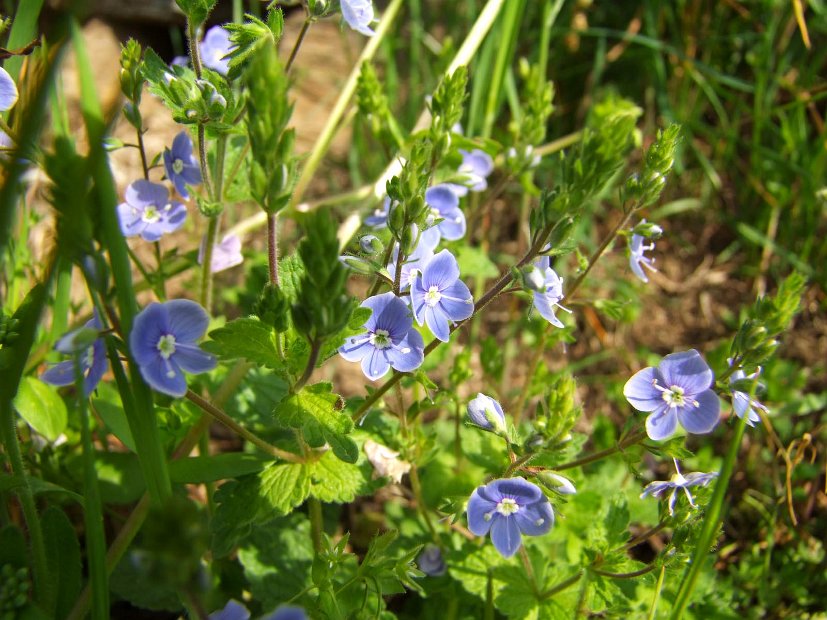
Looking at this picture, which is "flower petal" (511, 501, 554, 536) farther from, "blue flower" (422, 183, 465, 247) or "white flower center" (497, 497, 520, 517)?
"blue flower" (422, 183, 465, 247)

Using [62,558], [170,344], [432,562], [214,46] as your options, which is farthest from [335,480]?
[214,46]

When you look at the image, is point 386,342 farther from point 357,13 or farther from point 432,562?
point 357,13

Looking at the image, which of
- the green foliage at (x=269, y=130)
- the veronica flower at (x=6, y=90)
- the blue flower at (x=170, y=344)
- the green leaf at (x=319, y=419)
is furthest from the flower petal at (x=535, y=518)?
the veronica flower at (x=6, y=90)

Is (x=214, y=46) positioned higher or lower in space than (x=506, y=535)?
higher

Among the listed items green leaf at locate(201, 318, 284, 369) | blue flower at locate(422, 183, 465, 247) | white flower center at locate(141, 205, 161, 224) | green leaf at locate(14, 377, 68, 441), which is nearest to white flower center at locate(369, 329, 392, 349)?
green leaf at locate(201, 318, 284, 369)

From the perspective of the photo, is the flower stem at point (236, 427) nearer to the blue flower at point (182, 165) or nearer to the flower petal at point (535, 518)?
the flower petal at point (535, 518)

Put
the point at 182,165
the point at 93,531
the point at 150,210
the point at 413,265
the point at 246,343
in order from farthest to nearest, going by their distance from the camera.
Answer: the point at 150,210, the point at 182,165, the point at 413,265, the point at 246,343, the point at 93,531
